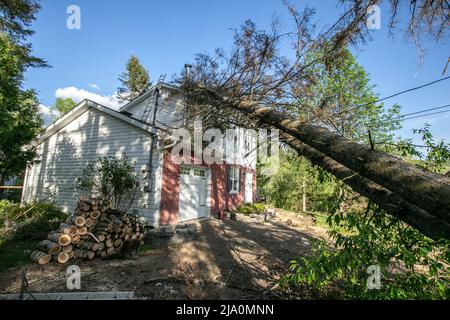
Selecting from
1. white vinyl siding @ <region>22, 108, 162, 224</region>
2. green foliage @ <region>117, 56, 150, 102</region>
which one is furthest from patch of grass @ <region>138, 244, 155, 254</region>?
green foliage @ <region>117, 56, 150, 102</region>

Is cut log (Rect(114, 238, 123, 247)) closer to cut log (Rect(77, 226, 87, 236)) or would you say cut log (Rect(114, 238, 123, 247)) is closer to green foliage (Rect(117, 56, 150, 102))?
cut log (Rect(77, 226, 87, 236))

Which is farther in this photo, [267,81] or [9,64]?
[9,64]

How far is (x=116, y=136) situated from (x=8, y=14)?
36.5 feet

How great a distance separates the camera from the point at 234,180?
14344mm

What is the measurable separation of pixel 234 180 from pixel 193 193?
14.4 feet

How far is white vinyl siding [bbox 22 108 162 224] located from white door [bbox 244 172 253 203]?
824 centimetres

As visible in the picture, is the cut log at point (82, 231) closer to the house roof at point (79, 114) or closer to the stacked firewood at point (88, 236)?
the stacked firewood at point (88, 236)

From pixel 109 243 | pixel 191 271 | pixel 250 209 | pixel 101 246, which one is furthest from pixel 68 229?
pixel 250 209

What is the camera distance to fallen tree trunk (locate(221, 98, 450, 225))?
7.08 feet

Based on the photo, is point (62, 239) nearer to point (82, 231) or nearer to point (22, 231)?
Result: point (82, 231)

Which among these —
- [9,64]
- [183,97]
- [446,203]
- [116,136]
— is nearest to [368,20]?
[446,203]

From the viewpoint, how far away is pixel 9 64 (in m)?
9.00

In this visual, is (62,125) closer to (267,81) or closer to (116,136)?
(116,136)
